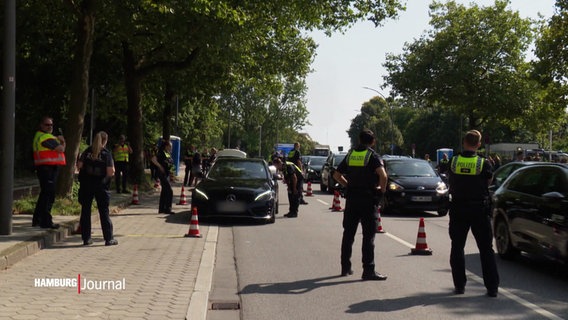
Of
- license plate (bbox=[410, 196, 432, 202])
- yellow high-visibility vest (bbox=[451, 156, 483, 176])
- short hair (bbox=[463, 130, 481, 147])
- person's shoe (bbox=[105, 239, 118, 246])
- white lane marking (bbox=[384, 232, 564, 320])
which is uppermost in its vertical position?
short hair (bbox=[463, 130, 481, 147])

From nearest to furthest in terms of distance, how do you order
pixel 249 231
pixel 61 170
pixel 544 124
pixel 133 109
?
pixel 249 231 → pixel 61 170 → pixel 133 109 → pixel 544 124

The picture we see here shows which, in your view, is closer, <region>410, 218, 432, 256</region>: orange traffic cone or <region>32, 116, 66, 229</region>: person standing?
<region>410, 218, 432, 256</region>: orange traffic cone

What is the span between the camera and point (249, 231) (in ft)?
43.8

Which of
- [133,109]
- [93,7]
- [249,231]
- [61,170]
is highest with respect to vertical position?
[93,7]

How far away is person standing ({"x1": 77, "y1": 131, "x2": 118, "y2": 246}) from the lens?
10.1 meters

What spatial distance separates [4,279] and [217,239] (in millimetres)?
4823

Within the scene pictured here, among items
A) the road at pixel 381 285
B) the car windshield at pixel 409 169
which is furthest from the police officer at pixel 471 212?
the car windshield at pixel 409 169

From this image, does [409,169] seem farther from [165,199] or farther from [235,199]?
[165,199]

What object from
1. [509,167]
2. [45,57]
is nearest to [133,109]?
[45,57]

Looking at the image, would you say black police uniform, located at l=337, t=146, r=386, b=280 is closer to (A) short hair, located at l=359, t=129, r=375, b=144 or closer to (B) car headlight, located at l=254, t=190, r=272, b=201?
(A) short hair, located at l=359, t=129, r=375, b=144

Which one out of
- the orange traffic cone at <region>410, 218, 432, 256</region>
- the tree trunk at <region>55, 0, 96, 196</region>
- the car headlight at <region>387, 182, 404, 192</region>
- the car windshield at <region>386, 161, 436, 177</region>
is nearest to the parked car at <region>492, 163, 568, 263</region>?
the orange traffic cone at <region>410, 218, 432, 256</region>

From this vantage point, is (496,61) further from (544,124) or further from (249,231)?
(249,231)

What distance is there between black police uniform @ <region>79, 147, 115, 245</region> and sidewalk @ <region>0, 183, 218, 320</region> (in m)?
0.33

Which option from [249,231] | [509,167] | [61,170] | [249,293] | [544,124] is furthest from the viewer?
[544,124]
